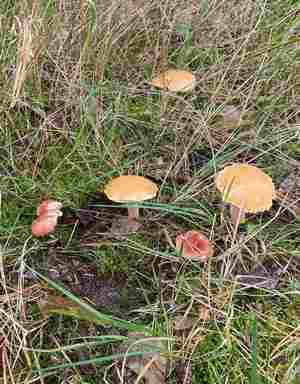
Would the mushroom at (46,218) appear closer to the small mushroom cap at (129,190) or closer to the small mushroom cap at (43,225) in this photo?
the small mushroom cap at (43,225)

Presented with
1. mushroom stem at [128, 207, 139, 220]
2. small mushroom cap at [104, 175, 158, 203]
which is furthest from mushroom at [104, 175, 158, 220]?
mushroom stem at [128, 207, 139, 220]

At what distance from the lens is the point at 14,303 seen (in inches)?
52.8

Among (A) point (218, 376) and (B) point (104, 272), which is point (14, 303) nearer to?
(B) point (104, 272)

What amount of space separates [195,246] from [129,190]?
276 millimetres

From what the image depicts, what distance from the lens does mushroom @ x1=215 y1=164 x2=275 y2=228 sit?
55.9 inches

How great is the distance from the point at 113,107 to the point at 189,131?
0.35 m

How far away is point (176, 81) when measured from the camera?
198cm

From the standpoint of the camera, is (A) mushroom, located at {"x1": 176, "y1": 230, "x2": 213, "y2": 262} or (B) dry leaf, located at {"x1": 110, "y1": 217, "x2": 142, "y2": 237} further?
(B) dry leaf, located at {"x1": 110, "y1": 217, "x2": 142, "y2": 237}

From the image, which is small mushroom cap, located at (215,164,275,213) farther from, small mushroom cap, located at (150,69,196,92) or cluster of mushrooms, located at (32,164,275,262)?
small mushroom cap, located at (150,69,196,92)

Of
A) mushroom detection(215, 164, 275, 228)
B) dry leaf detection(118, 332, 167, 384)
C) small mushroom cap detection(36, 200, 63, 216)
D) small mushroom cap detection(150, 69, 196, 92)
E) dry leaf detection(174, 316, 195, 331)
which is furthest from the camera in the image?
small mushroom cap detection(150, 69, 196, 92)

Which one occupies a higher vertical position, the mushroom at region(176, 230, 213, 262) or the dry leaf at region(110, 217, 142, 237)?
the mushroom at region(176, 230, 213, 262)

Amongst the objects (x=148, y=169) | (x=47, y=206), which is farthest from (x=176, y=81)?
(x=47, y=206)

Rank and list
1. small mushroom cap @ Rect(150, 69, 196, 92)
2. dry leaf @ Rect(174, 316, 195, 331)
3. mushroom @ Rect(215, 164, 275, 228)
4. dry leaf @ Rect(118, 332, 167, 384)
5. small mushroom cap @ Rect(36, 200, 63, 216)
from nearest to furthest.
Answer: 1. dry leaf @ Rect(118, 332, 167, 384)
2. dry leaf @ Rect(174, 316, 195, 331)
3. mushroom @ Rect(215, 164, 275, 228)
4. small mushroom cap @ Rect(36, 200, 63, 216)
5. small mushroom cap @ Rect(150, 69, 196, 92)

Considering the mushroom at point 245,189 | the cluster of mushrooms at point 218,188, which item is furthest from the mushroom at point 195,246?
the mushroom at point 245,189
